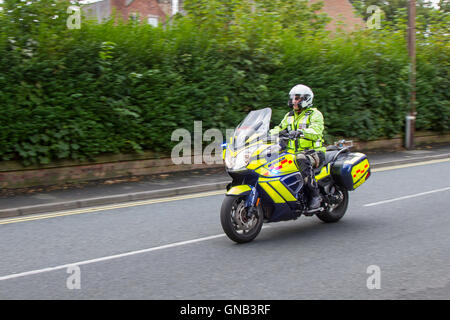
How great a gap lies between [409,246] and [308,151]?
1836 millimetres

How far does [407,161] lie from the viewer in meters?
14.9

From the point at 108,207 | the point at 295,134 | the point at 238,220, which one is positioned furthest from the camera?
the point at 108,207

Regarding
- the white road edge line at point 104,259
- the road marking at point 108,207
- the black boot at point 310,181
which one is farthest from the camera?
the road marking at point 108,207

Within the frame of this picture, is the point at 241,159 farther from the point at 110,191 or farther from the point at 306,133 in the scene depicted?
the point at 110,191

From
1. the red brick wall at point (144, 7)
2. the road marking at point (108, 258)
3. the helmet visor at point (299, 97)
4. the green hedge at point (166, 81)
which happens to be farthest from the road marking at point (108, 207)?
the red brick wall at point (144, 7)

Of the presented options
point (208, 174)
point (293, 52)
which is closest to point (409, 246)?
point (208, 174)

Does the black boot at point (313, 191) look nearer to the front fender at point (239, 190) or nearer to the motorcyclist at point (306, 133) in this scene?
the motorcyclist at point (306, 133)

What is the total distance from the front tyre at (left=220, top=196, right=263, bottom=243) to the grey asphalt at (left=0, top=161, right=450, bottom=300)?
17 cm

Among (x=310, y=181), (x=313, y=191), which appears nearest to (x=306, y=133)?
(x=310, y=181)

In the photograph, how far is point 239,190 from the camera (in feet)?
20.2

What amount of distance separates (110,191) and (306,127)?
497 cm

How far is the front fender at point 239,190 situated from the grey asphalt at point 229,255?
→ 0.72 meters

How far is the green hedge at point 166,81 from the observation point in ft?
34.0

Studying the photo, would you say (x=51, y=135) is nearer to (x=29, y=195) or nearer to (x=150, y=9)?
(x=29, y=195)
